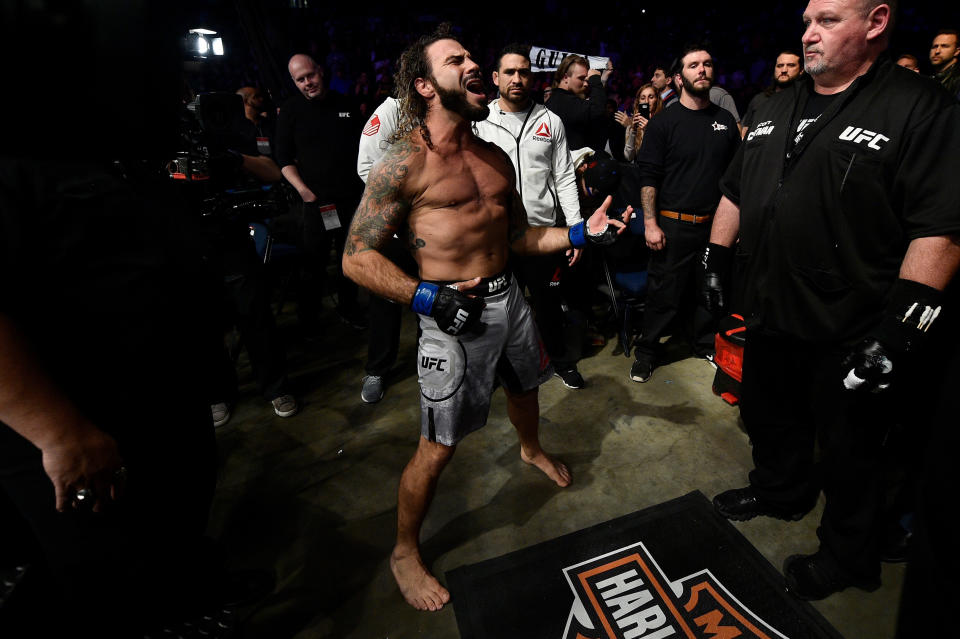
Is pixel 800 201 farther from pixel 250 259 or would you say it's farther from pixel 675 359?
pixel 250 259

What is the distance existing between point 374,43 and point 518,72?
32.2 ft

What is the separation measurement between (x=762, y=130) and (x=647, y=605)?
83.0 inches

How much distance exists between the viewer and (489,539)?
2379 millimetres

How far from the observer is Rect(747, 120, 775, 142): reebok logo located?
2.05 meters

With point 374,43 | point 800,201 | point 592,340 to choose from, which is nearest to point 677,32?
point 374,43

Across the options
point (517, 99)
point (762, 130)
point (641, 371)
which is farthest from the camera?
point (641, 371)

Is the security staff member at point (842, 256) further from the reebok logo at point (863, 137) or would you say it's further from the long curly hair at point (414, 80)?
the long curly hair at point (414, 80)

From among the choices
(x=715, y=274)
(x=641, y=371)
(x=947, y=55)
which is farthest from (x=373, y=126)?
(x=947, y=55)

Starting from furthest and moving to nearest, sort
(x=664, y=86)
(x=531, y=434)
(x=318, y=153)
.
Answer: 1. (x=664, y=86)
2. (x=318, y=153)
3. (x=531, y=434)

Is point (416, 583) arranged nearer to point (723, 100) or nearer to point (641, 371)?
point (641, 371)

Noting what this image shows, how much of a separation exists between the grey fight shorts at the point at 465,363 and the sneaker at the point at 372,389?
1661mm

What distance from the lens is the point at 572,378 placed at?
366 cm

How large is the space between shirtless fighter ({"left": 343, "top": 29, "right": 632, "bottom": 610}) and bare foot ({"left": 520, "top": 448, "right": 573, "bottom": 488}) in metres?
0.82

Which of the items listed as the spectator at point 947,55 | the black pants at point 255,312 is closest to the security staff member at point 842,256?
the black pants at point 255,312
